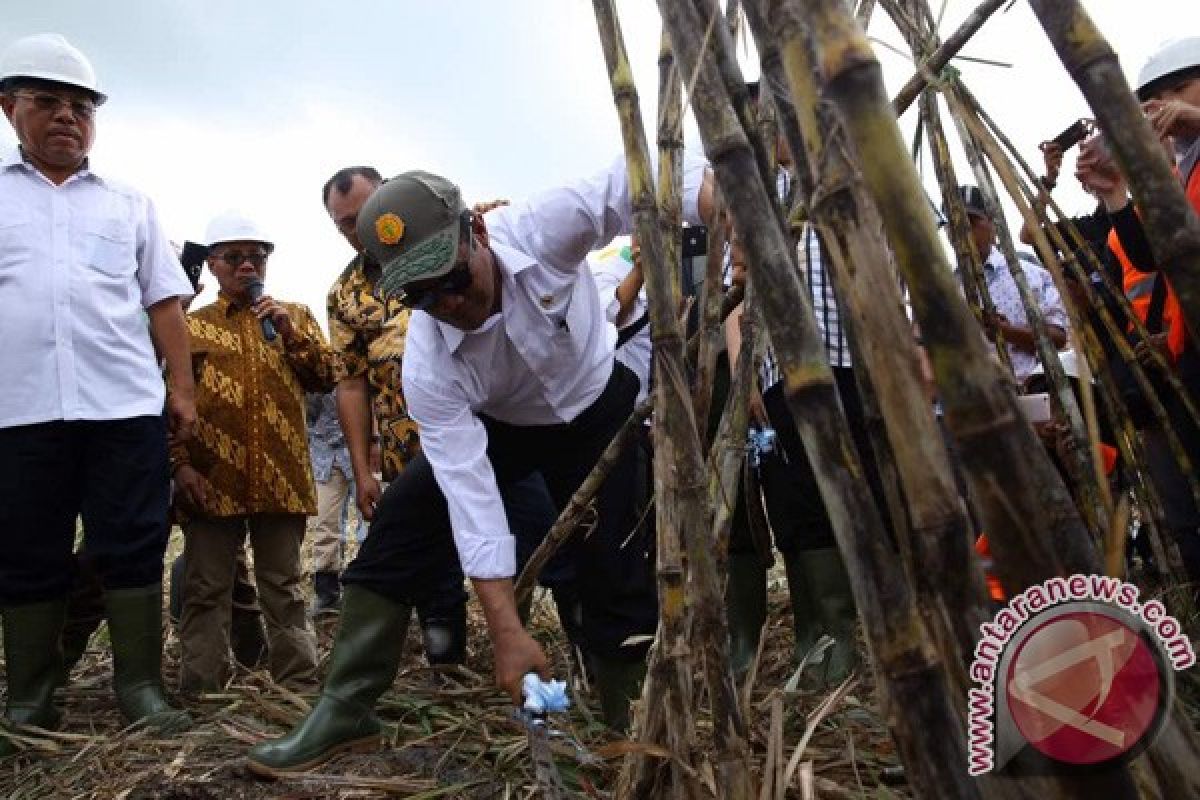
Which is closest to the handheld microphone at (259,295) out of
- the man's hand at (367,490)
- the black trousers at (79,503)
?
the man's hand at (367,490)

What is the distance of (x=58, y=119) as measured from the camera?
102 inches

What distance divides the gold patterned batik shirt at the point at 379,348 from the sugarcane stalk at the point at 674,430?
2242 millimetres

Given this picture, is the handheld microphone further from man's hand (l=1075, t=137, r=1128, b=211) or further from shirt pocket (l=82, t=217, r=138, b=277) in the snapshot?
man's hand (l=1075, t=137, r=1128, b=211)

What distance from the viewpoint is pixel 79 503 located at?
2.60 meters

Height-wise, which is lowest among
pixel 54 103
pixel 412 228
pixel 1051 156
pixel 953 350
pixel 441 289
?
pixel 953 350

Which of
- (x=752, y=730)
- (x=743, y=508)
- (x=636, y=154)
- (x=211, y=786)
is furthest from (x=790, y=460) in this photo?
(x=636, y=154)

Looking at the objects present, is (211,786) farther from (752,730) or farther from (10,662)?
(752,730)

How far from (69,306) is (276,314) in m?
0.74

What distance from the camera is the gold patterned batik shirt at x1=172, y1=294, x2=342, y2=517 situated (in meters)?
3.12

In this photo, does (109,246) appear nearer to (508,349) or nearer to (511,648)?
(508,349)

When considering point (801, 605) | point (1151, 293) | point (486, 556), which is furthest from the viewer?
point (801, 605)

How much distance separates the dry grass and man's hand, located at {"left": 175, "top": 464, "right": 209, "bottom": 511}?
0.54 meters

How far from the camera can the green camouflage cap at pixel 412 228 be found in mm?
1877

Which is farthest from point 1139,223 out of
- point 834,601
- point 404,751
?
point 404,751
